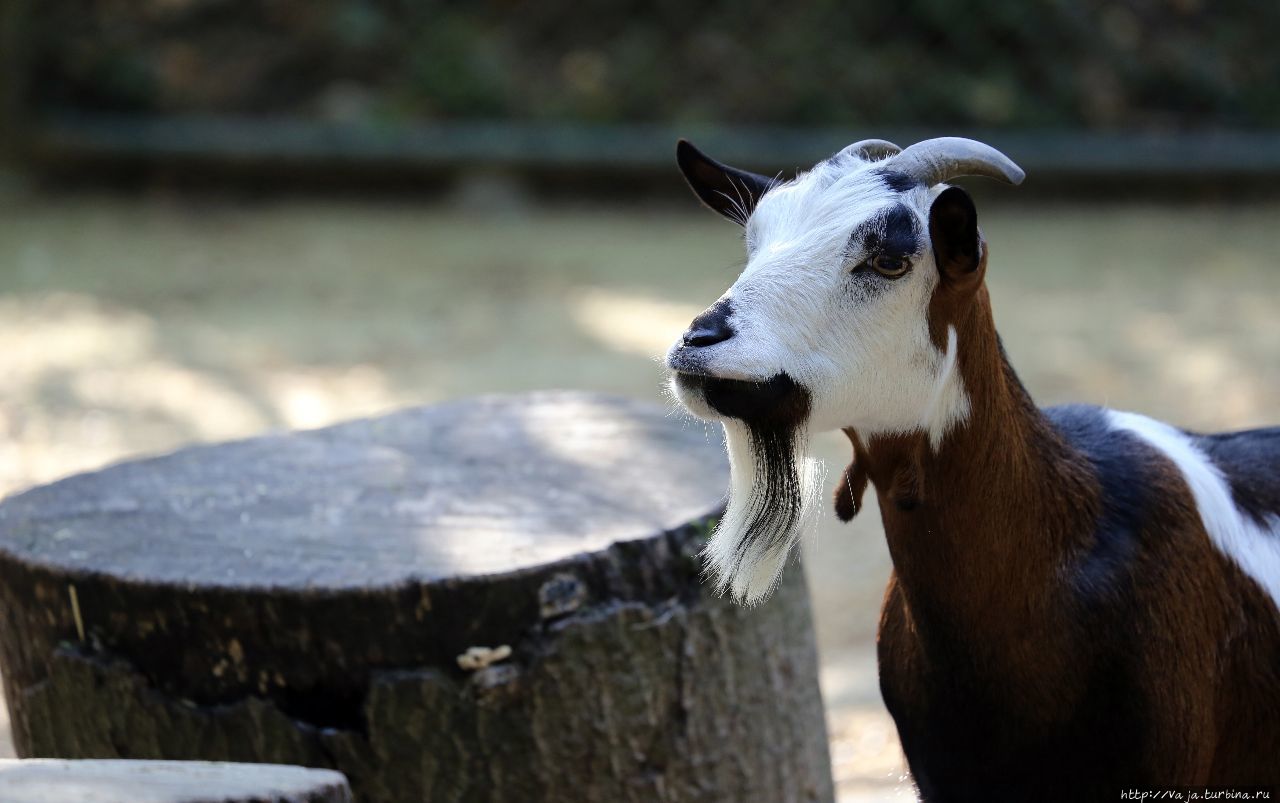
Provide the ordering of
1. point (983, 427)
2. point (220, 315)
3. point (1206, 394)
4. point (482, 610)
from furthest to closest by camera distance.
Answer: point (220, 315), point (1206, 394), point (482, 610), point (983, 427)

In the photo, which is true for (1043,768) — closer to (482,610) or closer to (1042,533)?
(1042,533)

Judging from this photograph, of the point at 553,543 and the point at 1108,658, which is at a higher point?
the point at 553,543

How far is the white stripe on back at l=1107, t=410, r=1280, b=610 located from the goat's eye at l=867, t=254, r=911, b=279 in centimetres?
59

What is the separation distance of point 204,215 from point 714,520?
744cm

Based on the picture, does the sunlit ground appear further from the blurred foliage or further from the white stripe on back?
the white stripe on back

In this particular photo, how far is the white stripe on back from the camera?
6.77 feet

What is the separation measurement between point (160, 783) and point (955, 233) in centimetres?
114

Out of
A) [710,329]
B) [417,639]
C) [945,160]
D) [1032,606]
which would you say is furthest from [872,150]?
[417,639]

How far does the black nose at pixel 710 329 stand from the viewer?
1.75 m

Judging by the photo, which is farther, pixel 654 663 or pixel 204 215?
pixel 204 215

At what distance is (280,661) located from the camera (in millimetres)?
2355

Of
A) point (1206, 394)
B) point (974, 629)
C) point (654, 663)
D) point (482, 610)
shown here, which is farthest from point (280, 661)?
point (1206, 394)

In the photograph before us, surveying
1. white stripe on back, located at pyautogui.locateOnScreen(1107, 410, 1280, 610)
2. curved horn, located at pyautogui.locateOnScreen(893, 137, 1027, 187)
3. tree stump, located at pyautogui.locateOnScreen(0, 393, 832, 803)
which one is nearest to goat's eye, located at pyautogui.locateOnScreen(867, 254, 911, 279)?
curved horn, located at pyautogui.locateOnScreen(893, 137, 1027, 187)

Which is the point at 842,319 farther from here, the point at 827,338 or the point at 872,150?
the point at 872,150
